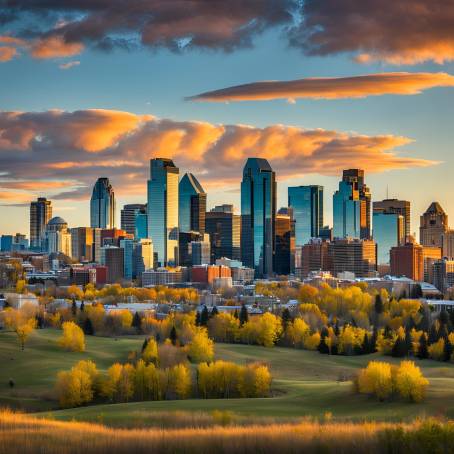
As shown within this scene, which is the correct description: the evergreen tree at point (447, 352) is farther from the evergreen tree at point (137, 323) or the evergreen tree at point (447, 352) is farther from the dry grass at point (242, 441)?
the dry grass at point (242, 441)

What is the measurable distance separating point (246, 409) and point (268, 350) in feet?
206

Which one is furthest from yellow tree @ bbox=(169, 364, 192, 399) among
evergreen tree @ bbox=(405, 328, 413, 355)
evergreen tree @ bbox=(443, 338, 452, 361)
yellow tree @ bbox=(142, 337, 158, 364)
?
evergreen tree @ bbox=(405, 328, 413, 355)

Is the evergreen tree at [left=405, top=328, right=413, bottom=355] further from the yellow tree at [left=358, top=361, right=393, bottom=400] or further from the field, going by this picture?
the yellow tree at [left=358, top=361, right=393, bottom=400]

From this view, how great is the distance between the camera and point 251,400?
65000mm

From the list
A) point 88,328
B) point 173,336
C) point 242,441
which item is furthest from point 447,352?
point 242,441

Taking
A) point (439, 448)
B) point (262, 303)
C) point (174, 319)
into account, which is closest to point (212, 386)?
point (439, 448)

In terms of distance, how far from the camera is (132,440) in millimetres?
30156

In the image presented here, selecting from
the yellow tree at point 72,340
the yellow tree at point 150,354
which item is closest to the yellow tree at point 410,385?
the yellow tree at point 150,354

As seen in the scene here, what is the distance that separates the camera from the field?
55441 mm

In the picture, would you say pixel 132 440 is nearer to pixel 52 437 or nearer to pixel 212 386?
pixel 52 437

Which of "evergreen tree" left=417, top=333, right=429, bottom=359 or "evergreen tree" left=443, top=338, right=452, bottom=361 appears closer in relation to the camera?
"evergreen tree" left=443, top=338, right=452, bottom=361

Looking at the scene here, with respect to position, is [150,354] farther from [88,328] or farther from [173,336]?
[88,328]

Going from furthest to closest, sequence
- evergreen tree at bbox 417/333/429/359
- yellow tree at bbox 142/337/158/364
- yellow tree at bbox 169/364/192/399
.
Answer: evergreen tree at bbox 417/333/429/359 < yellow tree at bbox 142/337/158/364 < yellow tree at bbox 169/364/192/399

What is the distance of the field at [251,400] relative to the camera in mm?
55441
